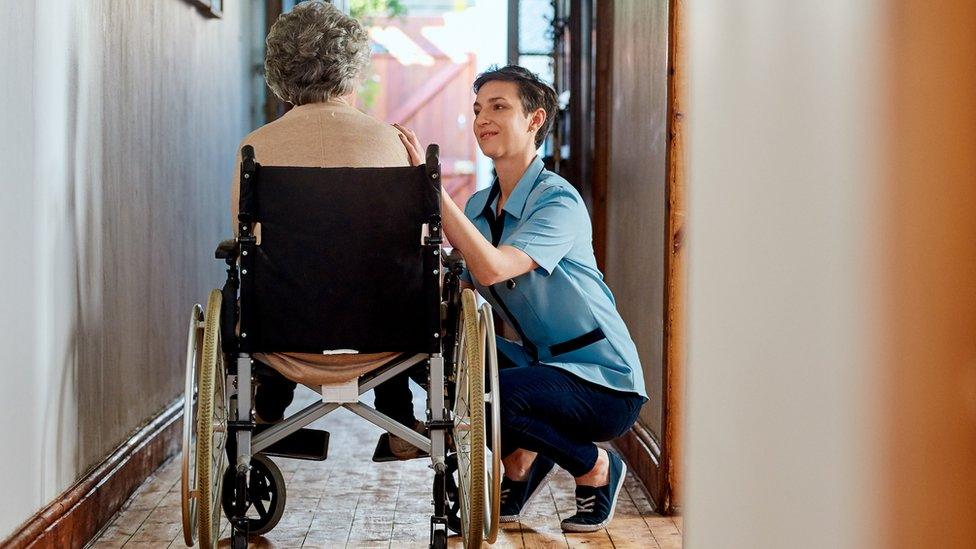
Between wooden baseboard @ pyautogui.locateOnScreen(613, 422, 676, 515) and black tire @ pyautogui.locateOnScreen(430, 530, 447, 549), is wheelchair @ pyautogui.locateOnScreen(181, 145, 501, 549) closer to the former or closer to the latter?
black tire @ pyautogui.locateOnScreen(430, 530, 447, 549)

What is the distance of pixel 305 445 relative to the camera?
2.49m

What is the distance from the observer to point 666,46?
2826 mm

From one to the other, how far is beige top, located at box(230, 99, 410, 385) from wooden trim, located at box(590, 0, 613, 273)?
176 cm

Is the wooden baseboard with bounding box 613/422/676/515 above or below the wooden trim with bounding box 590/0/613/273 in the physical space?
below

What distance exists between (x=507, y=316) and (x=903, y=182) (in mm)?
1821

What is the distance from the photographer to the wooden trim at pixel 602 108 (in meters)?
3.98

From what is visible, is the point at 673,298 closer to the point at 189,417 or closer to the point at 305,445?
the point at 305,445

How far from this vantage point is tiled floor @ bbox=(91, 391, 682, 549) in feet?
8.32

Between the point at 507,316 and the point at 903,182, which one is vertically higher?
the point at 903,182

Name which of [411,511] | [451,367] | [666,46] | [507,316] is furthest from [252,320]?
[666,46]

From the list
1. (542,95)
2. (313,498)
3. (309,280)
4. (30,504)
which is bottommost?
(313,498)

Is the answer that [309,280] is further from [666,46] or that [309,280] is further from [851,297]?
[851,297]

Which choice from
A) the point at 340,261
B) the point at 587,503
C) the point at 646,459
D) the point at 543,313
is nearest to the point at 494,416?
the point at 340,261

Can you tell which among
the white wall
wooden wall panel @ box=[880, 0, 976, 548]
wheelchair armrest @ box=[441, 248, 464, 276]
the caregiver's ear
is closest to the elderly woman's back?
wheelchair armrest @ box=[441, 248, 464, 276]
